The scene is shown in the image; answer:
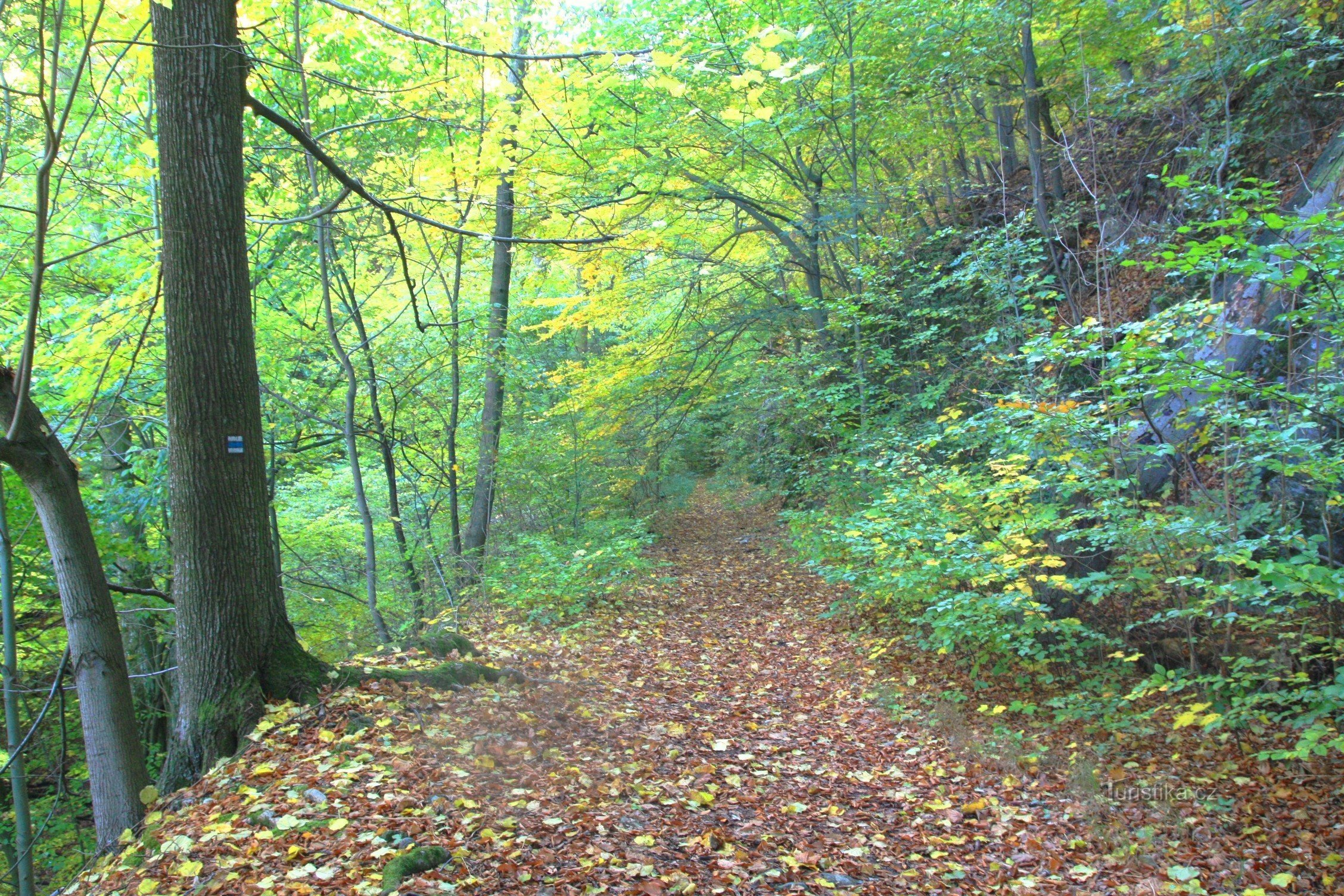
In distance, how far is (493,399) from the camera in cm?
1023

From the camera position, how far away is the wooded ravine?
3844 millimetres

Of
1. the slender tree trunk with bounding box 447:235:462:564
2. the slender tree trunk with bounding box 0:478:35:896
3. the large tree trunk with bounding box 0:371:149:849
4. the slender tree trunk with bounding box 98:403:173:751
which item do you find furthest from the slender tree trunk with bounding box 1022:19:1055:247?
the slender tree trunk with bounding box 98:403:173:751

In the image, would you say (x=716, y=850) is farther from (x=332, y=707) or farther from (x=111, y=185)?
(x=111, y=185)

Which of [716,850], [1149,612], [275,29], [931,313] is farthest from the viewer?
[931,313]

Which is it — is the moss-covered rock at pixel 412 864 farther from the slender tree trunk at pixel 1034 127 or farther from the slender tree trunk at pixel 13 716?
the slender tree trunk at pixel 1034 127

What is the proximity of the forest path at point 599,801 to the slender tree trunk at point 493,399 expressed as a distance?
396cm

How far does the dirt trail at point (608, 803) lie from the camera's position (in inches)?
126

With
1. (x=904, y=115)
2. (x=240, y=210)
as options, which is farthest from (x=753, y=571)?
(x=240, y=210)

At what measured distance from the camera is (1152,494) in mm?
6719

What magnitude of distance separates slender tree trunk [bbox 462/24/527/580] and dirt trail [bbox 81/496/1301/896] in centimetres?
397

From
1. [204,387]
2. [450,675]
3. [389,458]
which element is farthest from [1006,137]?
[204,387]

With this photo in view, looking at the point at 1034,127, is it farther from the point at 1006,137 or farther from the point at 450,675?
the point at 450,675

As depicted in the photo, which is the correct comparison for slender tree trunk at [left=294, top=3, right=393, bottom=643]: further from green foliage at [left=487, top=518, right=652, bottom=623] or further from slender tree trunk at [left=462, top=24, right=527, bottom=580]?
slender tree trunk at [left=462, top=24, right=527, bottom=580]

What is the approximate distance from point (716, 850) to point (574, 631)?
410cm
